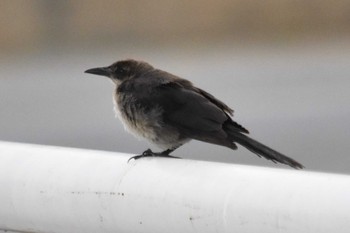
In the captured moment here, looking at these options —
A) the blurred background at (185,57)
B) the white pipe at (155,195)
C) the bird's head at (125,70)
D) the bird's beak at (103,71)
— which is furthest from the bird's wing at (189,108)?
the blurred background at (185,57)

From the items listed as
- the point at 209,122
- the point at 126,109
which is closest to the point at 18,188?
the point at 209,122

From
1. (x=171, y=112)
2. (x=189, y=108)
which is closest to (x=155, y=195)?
(x=189, y=108)

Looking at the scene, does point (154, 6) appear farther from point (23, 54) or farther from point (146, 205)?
point (146, 205)

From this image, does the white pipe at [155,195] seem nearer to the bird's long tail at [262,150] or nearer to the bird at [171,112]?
the bird's long tail at [262,150]

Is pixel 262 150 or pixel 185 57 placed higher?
pixel 185 57

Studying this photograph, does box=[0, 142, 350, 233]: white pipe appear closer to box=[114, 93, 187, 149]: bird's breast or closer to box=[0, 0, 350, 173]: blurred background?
box=[114, 93, 187, 149]: bird's breast

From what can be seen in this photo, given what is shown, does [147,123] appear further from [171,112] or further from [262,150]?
[262,150]
